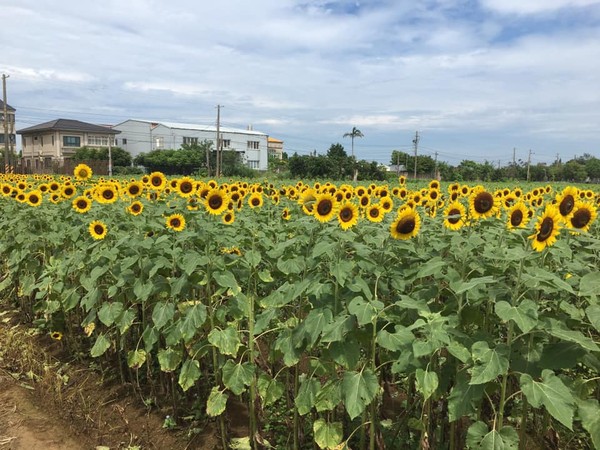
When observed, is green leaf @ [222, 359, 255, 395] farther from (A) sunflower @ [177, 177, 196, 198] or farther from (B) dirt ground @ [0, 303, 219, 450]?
(A) sunflower @ [177, 177, 196, 198]

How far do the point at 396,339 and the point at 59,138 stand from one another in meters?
73.4

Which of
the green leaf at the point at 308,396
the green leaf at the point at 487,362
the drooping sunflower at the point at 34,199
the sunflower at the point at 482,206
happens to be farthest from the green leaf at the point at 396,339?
the drooping sunflower at the point at 34,199

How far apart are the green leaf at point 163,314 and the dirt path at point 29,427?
1117mm

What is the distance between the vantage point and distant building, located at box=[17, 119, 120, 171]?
2613 inches

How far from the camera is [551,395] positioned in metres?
1.80

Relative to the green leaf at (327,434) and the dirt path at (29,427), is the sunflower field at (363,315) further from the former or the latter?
the dirt path at (29,427)

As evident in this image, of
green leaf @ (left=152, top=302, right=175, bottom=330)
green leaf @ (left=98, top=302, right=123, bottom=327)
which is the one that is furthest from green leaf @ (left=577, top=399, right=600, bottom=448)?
green leaf @ (left=98, top=302, right=123, bottom=327)

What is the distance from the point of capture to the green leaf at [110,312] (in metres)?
3.54

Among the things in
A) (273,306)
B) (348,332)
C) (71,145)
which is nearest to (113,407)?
(273,306)

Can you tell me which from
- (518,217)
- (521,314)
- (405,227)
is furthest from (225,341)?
(518,217)

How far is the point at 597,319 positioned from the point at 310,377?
4.53 feet

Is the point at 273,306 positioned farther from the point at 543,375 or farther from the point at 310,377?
the point at 543,375

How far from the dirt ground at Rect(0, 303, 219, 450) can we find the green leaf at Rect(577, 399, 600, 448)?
7.44 feet

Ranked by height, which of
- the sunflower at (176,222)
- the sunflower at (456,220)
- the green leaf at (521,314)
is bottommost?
the green leaf at (521,314)
